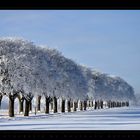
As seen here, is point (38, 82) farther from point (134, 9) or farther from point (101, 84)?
point (134, 9)

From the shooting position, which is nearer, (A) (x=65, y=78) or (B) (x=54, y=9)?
(B) (x=54, y=9)

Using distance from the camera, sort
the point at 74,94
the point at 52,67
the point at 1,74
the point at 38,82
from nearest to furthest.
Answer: the point at 1,74 → the point at 38,82 → the point at 52,67 → the point at 74,94

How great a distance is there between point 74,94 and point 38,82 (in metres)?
7.73

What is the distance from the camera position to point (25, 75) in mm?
30047

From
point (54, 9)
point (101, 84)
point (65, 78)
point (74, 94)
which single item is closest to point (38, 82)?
point (65, 78)

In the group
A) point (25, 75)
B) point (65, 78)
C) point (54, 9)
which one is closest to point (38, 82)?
point (25, 75)
